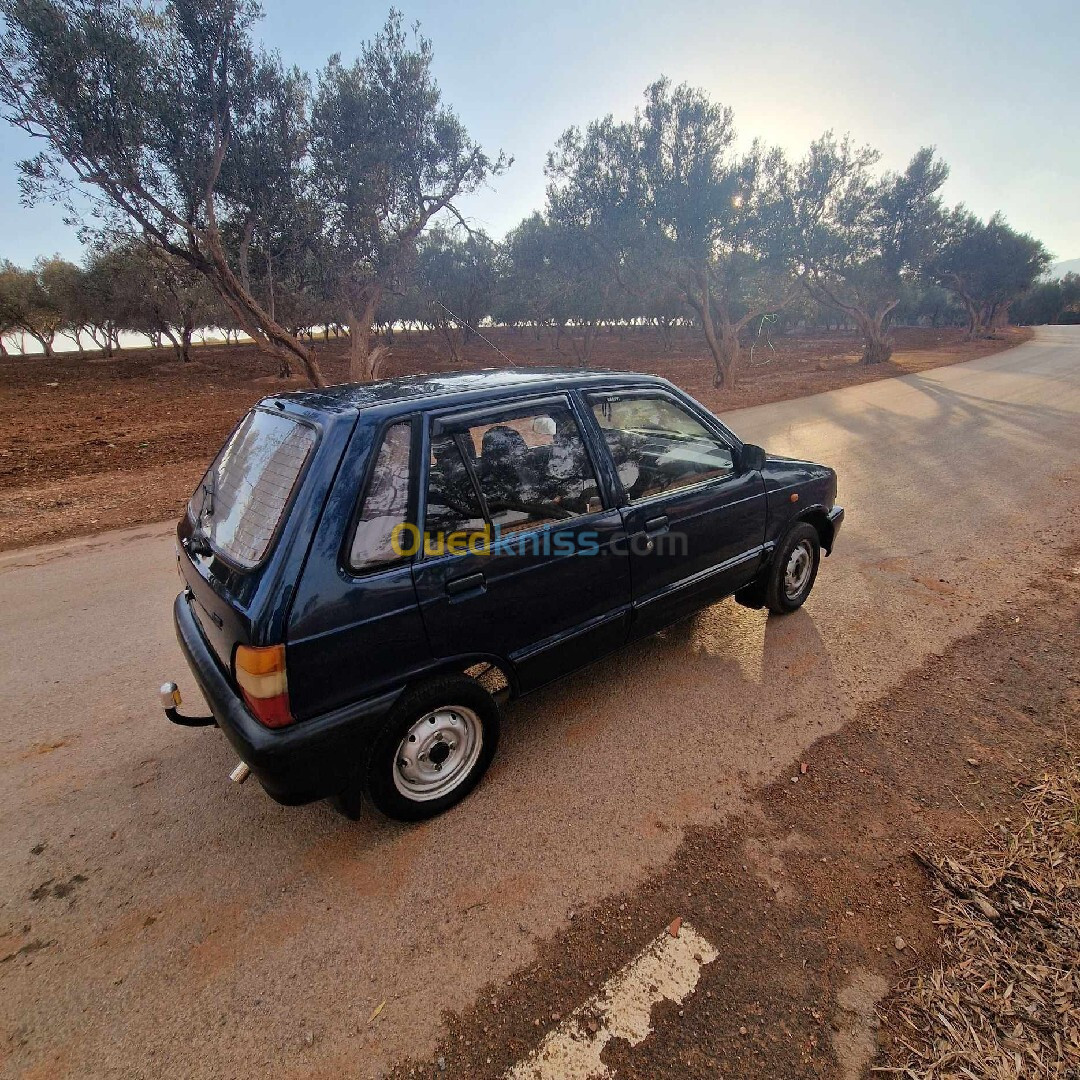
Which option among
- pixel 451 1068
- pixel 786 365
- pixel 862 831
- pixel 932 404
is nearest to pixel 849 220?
pixel 786 365

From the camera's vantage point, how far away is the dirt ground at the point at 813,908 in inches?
63.9

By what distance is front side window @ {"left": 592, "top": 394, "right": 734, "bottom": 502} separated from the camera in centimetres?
291

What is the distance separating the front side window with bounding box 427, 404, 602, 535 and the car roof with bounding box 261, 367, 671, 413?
0.46ft

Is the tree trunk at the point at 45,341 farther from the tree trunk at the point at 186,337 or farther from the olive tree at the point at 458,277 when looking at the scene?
the olive tree at the point at 458,277

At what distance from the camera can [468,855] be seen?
226cm

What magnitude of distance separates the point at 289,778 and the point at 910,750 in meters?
2.80

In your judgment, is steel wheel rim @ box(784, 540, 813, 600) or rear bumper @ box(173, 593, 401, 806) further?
steel wheel rim @ box(784, 540, 813, 600)

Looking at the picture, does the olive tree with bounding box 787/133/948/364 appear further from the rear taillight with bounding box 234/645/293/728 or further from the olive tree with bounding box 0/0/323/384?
the rear taillight with bounding box 234/645/293/728

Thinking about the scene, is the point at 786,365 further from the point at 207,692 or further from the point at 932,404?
the point at 207,692

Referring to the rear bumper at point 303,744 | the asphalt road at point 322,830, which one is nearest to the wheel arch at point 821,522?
the asphalt road at point 322,830

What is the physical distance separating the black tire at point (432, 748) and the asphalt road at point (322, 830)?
0.13 metres

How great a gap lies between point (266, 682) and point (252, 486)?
2.87 feet

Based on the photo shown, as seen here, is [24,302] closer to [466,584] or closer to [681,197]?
[681,197]

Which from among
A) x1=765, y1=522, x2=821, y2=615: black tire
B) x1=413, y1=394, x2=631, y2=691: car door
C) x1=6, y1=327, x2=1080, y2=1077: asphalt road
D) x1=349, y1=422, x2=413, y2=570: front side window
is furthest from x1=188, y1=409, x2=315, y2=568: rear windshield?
x1=765, y1=522, x2=821, y2=615: black tire
